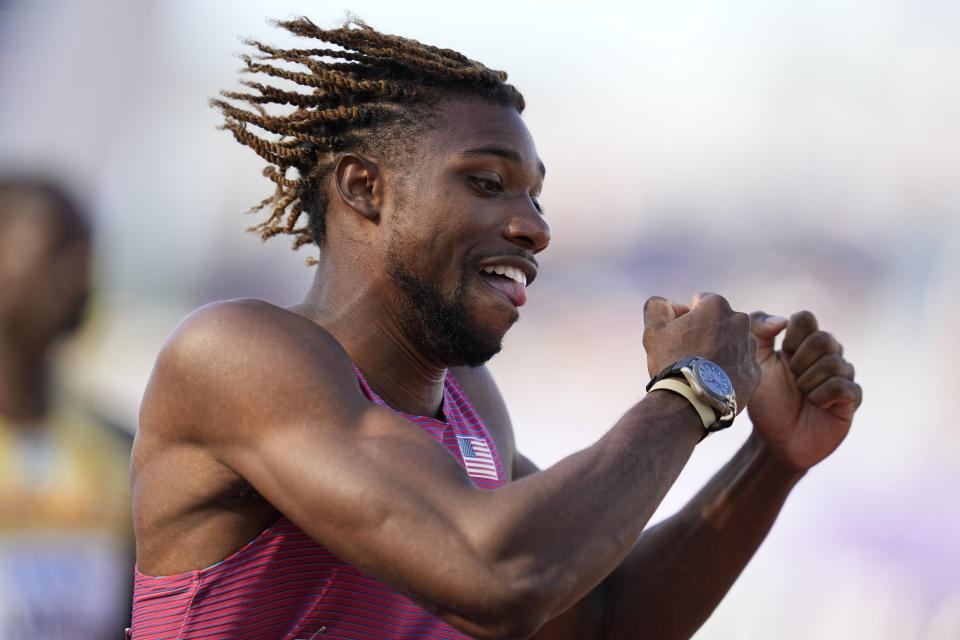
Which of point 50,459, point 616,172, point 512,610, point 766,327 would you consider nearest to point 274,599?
point 512,610

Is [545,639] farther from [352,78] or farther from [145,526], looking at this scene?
[352,78]

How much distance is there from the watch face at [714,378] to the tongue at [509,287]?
0.40 meters

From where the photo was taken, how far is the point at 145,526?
1.53m

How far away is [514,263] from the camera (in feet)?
5.74

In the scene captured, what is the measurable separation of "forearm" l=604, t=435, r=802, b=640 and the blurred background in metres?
0.98

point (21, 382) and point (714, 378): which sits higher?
point (714, 378)

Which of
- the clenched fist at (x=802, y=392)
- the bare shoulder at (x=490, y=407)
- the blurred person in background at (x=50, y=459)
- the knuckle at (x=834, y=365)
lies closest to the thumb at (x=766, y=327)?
the clenched fist at (x=802, y=392)

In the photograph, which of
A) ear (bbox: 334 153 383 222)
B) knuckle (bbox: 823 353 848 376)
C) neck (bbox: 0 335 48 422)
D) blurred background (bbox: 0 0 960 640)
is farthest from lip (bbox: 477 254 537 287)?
neck (bbox: 0 335 48 422)

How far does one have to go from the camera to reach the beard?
173 cm

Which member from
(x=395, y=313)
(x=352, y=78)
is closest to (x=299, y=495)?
(x=395, y=313)

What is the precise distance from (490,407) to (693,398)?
0.71 metres

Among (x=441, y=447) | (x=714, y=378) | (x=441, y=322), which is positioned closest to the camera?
(x=441, y=447)

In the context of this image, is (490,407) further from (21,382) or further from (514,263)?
(21,382)

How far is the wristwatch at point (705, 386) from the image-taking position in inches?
55.4
